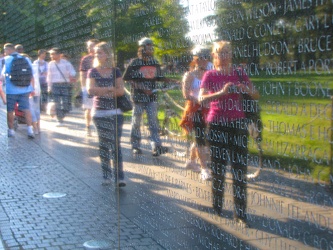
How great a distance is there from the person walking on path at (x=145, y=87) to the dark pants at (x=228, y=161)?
448 mm

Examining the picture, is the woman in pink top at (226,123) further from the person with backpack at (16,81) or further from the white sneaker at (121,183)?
the person with backpack at (16,81)

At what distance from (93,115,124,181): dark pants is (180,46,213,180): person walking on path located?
896mm

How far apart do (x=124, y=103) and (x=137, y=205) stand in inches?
20.5

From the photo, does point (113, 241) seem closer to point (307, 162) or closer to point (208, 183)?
point (208, 183)

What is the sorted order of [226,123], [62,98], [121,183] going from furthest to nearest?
[62,98], [121,183], [226,123]

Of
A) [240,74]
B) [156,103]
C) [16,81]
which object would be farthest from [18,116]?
[240,74]

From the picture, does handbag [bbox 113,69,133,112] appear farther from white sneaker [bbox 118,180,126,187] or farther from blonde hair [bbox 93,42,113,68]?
white sneaker [bbox 118,180,126,187]

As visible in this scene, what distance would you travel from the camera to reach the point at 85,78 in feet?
10.9

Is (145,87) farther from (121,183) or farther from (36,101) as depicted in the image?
(36,101)

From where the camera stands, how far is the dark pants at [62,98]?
3840mm

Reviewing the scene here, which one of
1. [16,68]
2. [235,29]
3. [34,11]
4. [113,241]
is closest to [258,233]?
[235,29]

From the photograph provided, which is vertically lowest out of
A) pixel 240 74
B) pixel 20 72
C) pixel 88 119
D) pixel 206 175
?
pixel 206 175

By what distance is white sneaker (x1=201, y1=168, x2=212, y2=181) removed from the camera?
188 centimetres

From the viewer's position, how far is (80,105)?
3.49m
